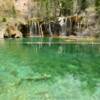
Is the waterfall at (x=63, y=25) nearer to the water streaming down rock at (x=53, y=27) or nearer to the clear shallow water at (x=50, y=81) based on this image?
the water streaming down rock at (x=53, y=27)

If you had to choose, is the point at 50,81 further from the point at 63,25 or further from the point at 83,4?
the point at 83,4

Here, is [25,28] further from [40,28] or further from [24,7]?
[24,7]

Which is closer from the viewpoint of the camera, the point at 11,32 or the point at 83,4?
the point at 11,32

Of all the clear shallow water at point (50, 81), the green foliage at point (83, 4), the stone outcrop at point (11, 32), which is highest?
the green foliage at point (83, 4)

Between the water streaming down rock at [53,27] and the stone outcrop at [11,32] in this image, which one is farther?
the water streaming down rock at [53,27]

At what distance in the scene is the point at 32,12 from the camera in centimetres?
4909

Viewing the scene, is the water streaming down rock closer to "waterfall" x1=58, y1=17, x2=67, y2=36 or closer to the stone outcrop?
"waterfall" x1=58, y1=17, x2=67, y2=36

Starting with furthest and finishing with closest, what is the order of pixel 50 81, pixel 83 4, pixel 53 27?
pixel 83 4
pixel 53 27
pixel 50 81

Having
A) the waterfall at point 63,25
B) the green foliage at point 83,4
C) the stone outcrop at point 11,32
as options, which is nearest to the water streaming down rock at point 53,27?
the waterfall at point 63,25

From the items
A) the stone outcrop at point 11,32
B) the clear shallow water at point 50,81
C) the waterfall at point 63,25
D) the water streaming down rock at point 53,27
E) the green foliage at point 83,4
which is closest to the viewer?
the clear shallow water at point 50,81

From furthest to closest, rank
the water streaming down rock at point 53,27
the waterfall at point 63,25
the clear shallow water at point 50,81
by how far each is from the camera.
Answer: the waterfall at point 63,25 → the water streaming down rock at point 53,27 → the clear shallow water at point 50,81

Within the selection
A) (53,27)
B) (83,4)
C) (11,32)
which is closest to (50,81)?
(11,32)

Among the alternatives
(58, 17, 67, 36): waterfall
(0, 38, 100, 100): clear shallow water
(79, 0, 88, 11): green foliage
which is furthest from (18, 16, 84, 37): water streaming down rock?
(0, 38, 100, 100): clear shallow water

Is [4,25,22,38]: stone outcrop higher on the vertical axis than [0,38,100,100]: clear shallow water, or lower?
lower
